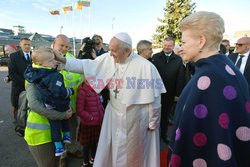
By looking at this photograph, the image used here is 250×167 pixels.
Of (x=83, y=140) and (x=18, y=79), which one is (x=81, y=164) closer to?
(x=83, y=140)

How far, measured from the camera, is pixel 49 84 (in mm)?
2256

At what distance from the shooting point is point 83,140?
135 inches

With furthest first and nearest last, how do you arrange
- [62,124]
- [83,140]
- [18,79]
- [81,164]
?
[18,79]
[81,164]
[83,140]
[62,124]

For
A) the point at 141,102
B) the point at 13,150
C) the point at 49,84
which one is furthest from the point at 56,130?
the point at 13,150

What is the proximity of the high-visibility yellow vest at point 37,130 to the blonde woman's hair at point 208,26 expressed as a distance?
5.79 ft

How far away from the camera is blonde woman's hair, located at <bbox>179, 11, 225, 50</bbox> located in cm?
151

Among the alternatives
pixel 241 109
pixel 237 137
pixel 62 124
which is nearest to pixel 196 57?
pixel 241 109

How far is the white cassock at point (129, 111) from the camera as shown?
2.87m

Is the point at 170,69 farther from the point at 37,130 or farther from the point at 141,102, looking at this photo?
the point at 37,130

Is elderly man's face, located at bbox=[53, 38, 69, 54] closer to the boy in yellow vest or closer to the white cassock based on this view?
the white cassock

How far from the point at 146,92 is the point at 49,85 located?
3.97 ft

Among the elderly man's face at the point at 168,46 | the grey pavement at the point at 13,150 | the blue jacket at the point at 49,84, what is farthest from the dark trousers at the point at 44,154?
the elderly man's face at the point at 168,46

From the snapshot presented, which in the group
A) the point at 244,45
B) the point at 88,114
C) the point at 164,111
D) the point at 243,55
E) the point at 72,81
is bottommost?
the point at 164,111

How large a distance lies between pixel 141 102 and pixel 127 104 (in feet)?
0.61
